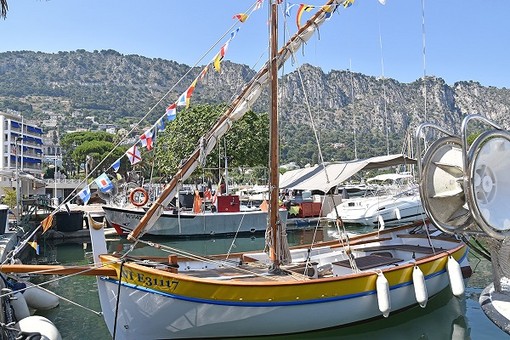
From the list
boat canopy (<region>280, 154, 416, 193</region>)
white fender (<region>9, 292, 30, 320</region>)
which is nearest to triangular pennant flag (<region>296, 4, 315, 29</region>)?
boat canopy (<region>280, 154, 416, 193</region>)

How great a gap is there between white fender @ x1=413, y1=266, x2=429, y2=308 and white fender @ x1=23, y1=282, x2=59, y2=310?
28.3ft

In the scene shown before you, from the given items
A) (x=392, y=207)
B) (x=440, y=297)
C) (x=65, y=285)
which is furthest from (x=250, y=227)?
(x=440, y=297)

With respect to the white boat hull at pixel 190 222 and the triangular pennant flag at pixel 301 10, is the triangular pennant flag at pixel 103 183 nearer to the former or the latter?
the triangular pennant flag at pixel 301 10

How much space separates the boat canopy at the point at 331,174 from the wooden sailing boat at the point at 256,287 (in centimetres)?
169

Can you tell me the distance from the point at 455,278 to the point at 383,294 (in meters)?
2.22

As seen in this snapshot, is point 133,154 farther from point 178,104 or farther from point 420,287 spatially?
point 420,287

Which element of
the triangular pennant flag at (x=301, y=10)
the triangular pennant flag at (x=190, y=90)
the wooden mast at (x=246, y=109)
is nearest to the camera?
the wooden mast at (x=246, y=109)

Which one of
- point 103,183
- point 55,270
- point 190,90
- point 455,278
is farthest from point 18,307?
point 455,278

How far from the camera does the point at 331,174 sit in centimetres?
1122

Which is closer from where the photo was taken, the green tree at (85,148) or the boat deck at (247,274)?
the boat deck at (247,274)

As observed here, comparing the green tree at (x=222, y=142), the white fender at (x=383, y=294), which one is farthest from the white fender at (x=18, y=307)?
the green tree at (x=222, y=142)

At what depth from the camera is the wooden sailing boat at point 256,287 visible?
806 cm

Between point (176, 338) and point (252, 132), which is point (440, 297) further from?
point (252, 132)

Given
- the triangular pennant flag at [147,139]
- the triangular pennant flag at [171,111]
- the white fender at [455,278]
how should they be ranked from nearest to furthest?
the white fender at [455,278] < the triangular pennant flag at [171,111] < the triangular pennant flag at [147,139]
